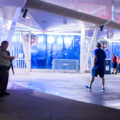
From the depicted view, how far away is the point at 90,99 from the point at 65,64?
46.6ft

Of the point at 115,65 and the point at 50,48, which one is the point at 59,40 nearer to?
the point at 50,48

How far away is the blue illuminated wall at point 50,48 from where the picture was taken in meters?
23.9

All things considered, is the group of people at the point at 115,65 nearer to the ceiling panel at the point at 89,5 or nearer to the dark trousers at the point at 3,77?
the ceiling panel at the point at 89,5

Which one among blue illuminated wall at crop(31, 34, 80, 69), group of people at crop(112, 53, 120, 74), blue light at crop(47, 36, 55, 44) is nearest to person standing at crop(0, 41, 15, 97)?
group of people at crop(112, 53, 120, 74)

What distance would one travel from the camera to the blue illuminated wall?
23.9m

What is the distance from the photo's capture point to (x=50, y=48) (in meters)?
24.2

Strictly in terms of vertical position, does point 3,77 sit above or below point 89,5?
below

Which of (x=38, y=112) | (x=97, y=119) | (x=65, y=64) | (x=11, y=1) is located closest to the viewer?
(x=97, y=119)

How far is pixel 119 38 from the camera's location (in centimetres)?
2555

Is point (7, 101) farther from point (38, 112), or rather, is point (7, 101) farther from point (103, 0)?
point (103, 0)

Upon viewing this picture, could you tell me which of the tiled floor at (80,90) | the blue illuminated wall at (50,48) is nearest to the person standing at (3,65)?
the tiled floor at (80,90)

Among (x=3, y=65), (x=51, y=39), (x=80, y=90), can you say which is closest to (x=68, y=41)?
(x=51, y=39)

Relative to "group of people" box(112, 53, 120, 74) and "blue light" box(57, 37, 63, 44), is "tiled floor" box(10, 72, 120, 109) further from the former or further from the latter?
"blue light" box(57, 37, 63, 44)

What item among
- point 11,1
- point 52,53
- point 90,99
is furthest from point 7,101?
point 52,53
